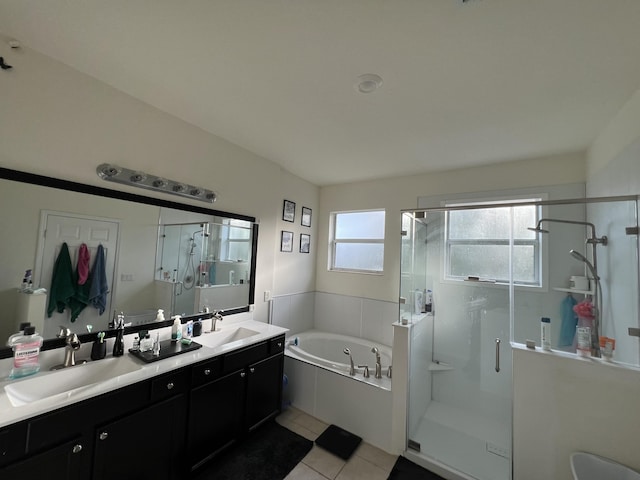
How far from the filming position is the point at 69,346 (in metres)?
1.53

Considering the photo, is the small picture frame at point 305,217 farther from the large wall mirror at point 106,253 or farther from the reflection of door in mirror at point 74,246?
the reflection of door in mirror at point 74,246

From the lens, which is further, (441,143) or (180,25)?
(441,143)

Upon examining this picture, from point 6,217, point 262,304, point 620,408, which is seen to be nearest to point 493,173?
point 620,408

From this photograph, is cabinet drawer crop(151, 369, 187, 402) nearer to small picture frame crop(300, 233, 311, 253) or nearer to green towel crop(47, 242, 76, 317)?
green towel crop(47, 242, 76, 317)

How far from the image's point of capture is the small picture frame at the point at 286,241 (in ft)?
10.8

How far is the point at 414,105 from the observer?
1.81 m

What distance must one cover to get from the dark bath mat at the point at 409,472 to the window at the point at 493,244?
5.86 ft

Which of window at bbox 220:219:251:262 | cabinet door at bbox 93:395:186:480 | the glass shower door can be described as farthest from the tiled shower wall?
cabinet door at bbox 93:395:186:480

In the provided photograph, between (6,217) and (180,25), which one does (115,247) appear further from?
(180,25)

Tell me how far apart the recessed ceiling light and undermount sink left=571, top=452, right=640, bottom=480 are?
2.53m

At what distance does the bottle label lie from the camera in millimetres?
1347

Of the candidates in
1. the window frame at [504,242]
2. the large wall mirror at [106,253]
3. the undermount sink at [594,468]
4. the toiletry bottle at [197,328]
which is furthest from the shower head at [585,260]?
the toiletry bottle at [197,328]

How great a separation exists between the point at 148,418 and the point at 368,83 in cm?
237

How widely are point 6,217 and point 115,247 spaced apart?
52cm
